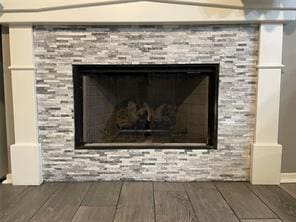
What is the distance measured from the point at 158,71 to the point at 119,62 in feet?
0.91

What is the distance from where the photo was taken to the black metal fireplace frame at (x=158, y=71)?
7.22 ft

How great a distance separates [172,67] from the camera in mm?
2207

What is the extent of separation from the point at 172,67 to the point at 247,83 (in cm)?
53

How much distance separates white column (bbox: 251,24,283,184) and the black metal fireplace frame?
0.95ft

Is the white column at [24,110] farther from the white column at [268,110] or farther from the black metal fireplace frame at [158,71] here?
the white column at [268,110]

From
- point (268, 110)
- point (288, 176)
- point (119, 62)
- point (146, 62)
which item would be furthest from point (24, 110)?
point (288, 176)

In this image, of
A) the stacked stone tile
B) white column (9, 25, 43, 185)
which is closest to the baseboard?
the stacked stone tile

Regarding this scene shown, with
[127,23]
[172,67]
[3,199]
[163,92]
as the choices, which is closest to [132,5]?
[127,23]

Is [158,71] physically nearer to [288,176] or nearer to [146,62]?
[146,62]

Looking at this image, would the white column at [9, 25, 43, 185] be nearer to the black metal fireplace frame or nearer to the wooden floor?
the wooden floor

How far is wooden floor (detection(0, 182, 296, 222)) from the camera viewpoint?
169 centimetres

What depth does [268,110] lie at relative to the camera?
7.15ft

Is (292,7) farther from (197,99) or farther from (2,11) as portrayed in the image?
(2,11)

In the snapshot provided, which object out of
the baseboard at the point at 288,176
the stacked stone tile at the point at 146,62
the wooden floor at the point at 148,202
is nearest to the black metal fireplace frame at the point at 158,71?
the stacked stone tile at the point at 146,62
